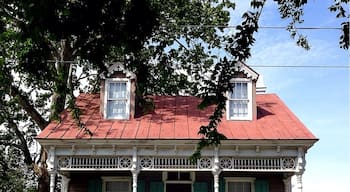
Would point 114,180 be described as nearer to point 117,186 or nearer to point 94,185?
point 117,186

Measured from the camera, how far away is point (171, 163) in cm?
1472

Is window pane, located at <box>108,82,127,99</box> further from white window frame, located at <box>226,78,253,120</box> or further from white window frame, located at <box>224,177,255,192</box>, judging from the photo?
white window frame, located at <box>224,177,255,192</box>

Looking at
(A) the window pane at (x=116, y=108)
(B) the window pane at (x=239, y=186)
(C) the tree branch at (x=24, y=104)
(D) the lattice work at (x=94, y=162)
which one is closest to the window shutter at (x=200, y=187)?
(B) the window pane at (x=239, y=186)

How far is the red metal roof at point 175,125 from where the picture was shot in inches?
581

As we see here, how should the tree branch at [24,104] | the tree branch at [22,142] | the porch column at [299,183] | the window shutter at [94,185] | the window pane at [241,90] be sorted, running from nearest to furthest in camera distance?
the porch column at [299,183] → the window shutter at [94,185] → the window pane at [241,90] → the tree branch at [24,104] → the tree branch at [22,142]

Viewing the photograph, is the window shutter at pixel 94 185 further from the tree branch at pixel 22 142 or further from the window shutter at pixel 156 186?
the tree branch at pixel 22 142

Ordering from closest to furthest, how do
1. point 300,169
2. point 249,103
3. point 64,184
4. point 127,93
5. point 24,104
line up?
point 300,169 < point 64,184 < point 249,103 < point 127,93 < point 24,104

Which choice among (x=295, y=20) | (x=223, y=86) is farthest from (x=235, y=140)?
(x=223, y=86)

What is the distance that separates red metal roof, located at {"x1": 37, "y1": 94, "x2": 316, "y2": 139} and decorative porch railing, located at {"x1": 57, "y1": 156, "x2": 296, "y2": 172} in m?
0.70

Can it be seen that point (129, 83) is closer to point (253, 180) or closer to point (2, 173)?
point (253, 180)

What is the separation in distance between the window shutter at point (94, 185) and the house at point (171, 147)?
0.11 feet

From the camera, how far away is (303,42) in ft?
23.6

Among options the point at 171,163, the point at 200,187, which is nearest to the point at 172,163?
the point at 171,163

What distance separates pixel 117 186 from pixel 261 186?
4843mm
